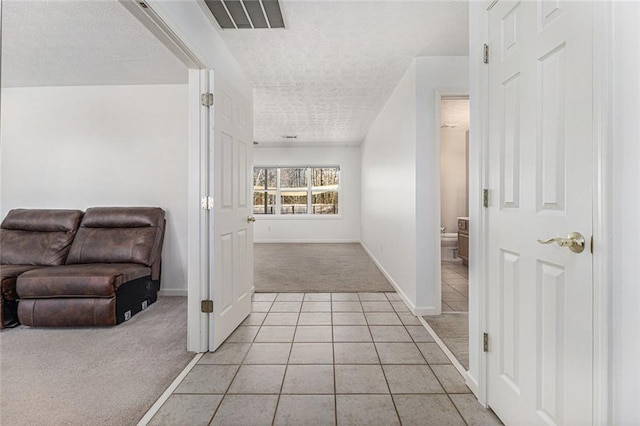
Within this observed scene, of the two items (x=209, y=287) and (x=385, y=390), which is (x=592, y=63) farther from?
(x=209, y=287)

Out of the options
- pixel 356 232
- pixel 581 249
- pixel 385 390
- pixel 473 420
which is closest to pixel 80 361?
pixel 385 390

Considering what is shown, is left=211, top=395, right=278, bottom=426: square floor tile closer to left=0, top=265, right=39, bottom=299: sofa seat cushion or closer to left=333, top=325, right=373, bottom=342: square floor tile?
left=333, top=325, right=373, bottom=342: square floor tile

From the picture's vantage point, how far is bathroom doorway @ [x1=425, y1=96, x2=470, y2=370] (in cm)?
272

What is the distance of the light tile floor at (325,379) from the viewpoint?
5.05ft

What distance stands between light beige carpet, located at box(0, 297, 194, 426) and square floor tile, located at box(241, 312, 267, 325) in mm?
522

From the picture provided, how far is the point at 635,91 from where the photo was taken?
0.89 metres

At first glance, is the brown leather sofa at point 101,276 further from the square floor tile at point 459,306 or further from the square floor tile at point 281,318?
the square floor tile at point 459,306

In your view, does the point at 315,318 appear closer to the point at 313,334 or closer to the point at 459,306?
the point at 313,334

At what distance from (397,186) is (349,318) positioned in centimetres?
164

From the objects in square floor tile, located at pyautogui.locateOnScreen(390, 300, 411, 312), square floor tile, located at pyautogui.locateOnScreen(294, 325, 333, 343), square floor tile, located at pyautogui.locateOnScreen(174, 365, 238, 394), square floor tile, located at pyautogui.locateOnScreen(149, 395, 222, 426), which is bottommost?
square floor tile, located at pyautogui.locateOnScreen(149, 395, 222, 426)

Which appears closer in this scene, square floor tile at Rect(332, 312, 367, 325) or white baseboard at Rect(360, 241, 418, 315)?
square floor tile at Rect(332, 312, 367, 325)

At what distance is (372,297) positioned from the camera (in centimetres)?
344

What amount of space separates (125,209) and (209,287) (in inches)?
69.3

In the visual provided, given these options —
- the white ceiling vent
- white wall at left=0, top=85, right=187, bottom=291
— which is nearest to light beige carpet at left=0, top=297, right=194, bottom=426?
white wall at left=0, top=85, right=187, bottom=291
